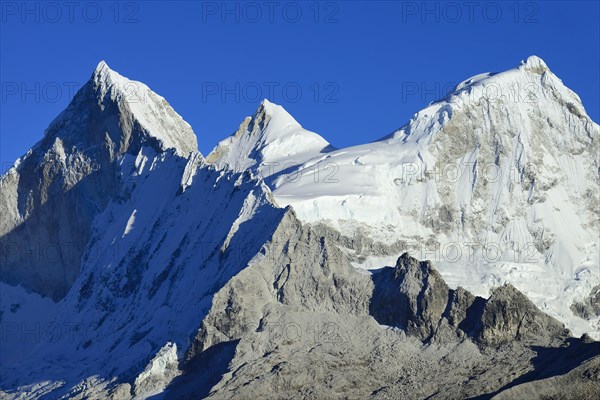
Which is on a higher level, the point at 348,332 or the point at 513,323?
the point at 348,332

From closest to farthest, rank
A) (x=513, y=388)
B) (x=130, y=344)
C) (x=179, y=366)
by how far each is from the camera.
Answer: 1. (x=513, y=388)
2. (x=179, y=366)
3. (x=130, y=344)

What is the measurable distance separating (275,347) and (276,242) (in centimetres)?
1308

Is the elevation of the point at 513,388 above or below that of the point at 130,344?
below

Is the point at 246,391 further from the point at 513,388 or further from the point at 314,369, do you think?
the point at 513,388

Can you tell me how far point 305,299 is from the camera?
A: 189 meters

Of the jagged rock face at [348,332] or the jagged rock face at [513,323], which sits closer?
the jagged rock face at [348,332]

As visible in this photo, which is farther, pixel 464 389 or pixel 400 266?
pixel 400 266

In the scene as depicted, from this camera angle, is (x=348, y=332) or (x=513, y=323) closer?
(x=513, y=323)

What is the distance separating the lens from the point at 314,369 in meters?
178

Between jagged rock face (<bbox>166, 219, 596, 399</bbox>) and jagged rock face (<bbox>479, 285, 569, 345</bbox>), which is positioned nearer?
jagged rock face (<bbox>166, 219, 596, 399</bbox>)

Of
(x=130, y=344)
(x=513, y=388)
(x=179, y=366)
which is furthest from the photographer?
(x=130, y=344)

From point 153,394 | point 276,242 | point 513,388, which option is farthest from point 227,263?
point 513,388

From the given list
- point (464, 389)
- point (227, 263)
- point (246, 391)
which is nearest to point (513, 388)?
point (464, 389)

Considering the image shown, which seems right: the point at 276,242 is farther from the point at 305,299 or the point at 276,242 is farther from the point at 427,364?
the point at 427,364
